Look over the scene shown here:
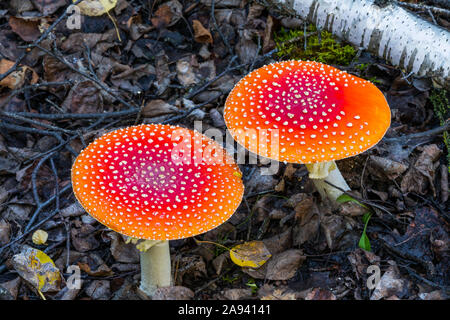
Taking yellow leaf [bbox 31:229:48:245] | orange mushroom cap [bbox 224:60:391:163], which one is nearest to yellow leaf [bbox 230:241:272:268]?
orange mushroom cap [bbox 224:60:391:163]

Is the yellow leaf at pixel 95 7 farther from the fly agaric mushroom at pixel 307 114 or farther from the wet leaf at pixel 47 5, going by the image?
the fly agaric mushroom at pixel 307 114

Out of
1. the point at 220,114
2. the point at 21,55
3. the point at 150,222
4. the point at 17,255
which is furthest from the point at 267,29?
the point at 17,255

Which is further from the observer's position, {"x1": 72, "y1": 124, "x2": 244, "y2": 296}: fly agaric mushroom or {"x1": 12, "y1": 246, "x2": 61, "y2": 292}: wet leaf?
{"x1": 12, "y1": 246, "x2": 61, "y2": 292}: wet leaf

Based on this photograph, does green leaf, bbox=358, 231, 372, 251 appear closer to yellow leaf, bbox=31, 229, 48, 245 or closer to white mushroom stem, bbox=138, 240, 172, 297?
white mushroom stem, bbox=138, 240, 172, 297

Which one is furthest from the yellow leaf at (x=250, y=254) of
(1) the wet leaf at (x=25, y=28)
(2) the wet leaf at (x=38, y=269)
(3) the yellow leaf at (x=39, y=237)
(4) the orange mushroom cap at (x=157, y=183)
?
(1) the wet leaf at (x=25, y=28)

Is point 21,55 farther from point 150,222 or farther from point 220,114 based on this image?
point 150,222
